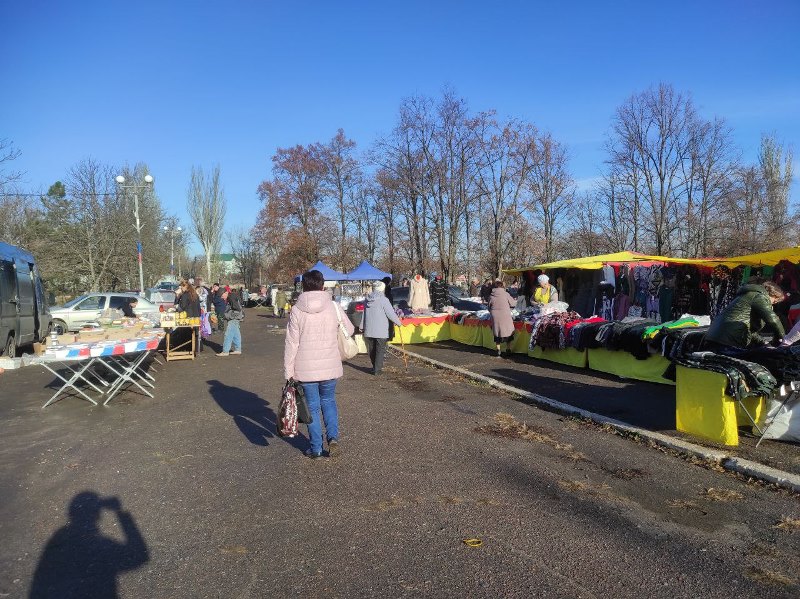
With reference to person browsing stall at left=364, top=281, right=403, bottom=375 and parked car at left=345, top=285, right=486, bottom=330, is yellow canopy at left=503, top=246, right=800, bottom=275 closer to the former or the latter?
parked car at left=345, top=285, right=486, bottom=330

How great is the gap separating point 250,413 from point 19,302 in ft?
30.8

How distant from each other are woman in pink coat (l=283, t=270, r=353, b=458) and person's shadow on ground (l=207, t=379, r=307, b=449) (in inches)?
26.7

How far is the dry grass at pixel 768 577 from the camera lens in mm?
3096

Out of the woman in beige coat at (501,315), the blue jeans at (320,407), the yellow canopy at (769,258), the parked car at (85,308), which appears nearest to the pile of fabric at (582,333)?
the woman in beige coat at (501,315)

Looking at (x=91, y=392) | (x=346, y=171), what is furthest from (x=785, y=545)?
(x=346, y=171)

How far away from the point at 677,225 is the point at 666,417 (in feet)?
97.0

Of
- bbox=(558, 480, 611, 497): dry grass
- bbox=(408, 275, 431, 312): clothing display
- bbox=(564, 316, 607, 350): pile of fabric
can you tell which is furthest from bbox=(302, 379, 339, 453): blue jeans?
bbox=(408, 275, 431, 312): clothing display

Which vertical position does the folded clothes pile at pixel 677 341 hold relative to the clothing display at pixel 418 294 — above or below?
below

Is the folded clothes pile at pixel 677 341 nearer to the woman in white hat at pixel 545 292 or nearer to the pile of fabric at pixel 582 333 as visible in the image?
the pile of fabric at pixel 582 333

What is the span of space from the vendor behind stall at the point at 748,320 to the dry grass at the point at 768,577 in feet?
11.6

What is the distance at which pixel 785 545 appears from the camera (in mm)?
3562

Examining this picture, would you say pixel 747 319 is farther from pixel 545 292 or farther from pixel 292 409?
pixel 545 292

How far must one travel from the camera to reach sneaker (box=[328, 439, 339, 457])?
18.2 feet

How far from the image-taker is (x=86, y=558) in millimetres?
3502
